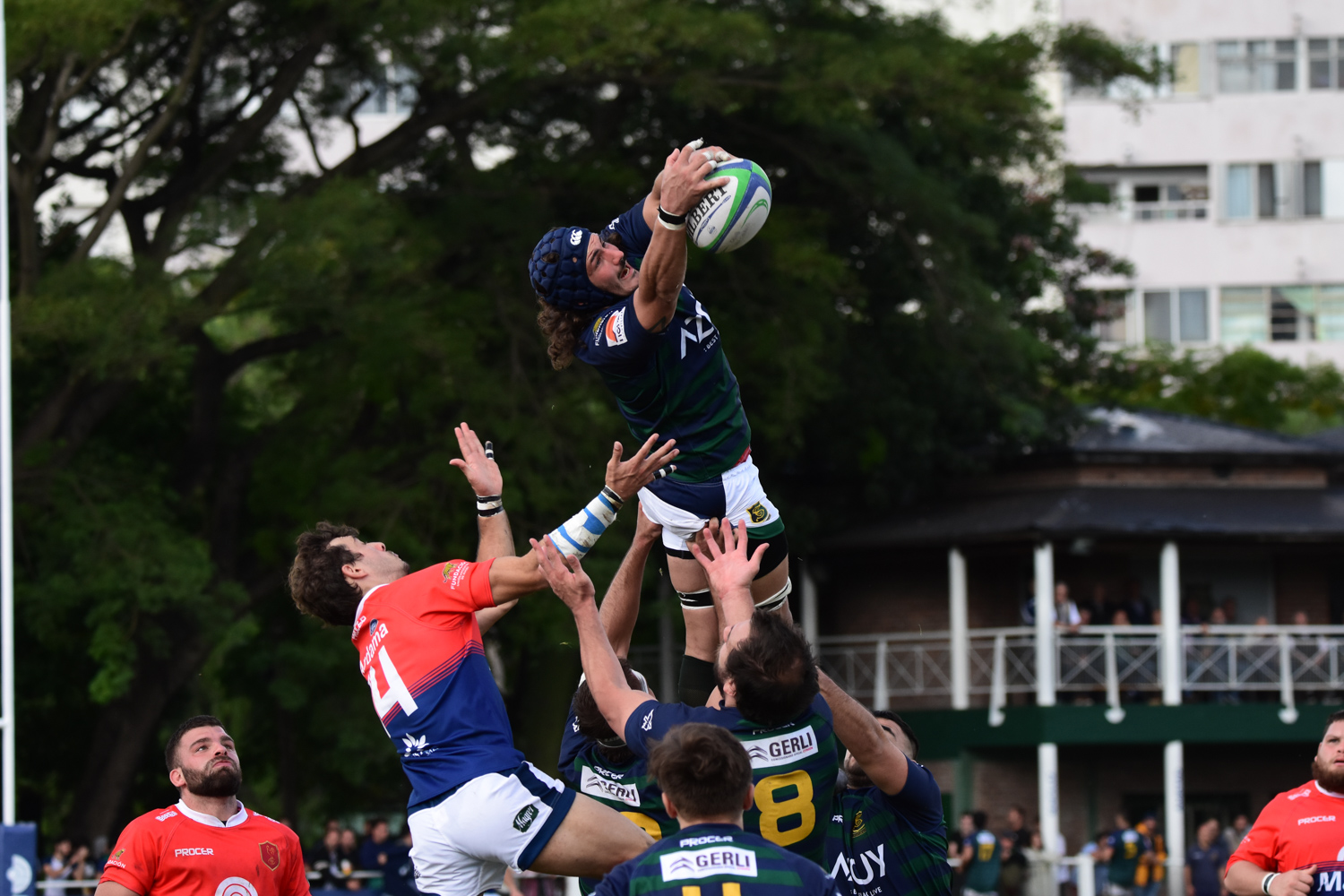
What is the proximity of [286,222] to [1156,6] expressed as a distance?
3232 cm

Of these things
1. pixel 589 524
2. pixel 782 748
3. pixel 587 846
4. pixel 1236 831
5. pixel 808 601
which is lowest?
pixel 1236 831

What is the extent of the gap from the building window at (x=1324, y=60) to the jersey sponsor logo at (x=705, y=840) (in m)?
46.5

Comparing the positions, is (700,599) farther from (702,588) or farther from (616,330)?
(616,330)

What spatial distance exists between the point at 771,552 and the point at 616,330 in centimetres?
122

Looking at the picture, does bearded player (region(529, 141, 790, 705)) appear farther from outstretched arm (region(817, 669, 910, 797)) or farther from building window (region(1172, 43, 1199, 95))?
building window (region(1172, 43, 1199, 95))

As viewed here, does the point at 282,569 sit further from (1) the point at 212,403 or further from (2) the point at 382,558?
(2) the point at 382,558

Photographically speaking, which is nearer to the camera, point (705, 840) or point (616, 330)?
point (705, 840)

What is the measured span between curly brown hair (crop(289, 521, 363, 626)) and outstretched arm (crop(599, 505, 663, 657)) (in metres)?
1.07

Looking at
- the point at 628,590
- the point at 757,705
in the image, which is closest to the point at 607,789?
the point at 628,590

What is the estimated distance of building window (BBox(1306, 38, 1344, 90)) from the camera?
47.6 metres

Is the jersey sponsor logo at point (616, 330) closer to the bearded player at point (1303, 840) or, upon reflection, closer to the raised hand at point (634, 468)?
the raised hand at point (634, 468)

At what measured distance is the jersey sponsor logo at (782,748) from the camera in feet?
20.2

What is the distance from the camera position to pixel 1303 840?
25.6ft

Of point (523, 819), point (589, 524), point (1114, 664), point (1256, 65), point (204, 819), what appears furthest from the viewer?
point (1256, 65)
